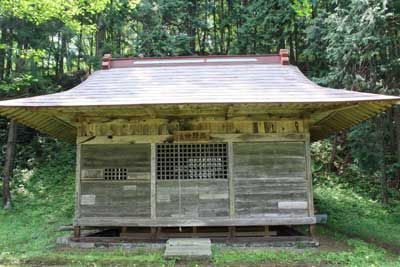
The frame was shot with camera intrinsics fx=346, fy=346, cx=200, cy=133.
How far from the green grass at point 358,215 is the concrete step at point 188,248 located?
4141mm

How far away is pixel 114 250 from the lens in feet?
23.3

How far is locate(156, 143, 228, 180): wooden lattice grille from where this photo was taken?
7.67 metres

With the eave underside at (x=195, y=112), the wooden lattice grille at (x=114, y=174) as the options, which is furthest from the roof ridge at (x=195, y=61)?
the wooden lattice grille at (x=114, y=174)

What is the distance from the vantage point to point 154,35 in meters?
15.3

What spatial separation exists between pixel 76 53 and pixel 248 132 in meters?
15.9

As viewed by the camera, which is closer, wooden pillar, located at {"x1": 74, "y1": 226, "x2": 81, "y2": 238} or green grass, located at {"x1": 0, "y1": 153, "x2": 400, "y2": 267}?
green grass, located at {"x1": 0, "y1": 153, "x2": 400, "y2": 267}

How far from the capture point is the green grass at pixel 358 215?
8.81m

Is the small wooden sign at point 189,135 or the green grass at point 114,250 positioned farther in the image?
the small wooden sign at point 189,135

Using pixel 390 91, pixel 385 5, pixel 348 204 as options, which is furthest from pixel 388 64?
pixel 348 204

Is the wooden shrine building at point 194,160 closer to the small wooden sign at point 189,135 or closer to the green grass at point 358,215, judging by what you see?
the small wooden sign at point 189,135

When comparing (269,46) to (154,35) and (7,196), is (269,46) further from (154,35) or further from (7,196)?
(7,196)

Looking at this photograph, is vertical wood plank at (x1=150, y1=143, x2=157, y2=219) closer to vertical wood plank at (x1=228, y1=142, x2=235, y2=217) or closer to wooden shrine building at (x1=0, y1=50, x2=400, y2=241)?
wooden shrine building at (x1=0, y1=50, x2=400, y2=241)

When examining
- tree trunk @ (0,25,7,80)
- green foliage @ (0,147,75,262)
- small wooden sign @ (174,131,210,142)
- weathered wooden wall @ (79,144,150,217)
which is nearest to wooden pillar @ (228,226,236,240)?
weathered wooden wall @ (79,144,150,217)

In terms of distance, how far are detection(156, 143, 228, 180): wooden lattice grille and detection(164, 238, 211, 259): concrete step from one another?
1.35 m
